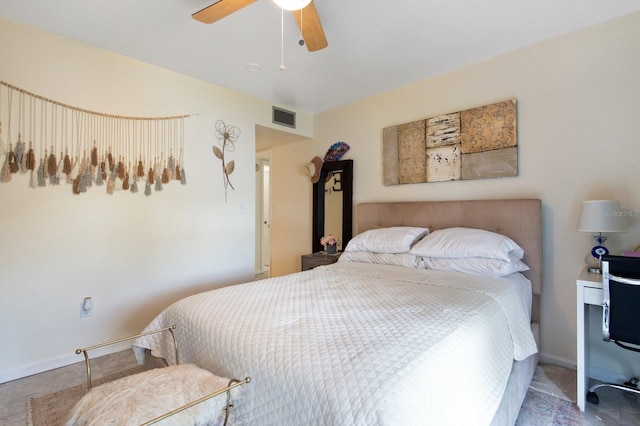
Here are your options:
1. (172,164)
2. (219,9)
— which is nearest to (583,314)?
(219,9)

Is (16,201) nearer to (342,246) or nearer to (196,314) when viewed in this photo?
(196,314)

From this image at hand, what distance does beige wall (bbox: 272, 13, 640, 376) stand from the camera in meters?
2.01

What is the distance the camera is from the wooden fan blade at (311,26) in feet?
5.38

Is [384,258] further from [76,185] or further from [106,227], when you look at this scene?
[76,185]

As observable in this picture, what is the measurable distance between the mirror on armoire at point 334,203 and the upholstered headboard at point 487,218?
0.41 metres

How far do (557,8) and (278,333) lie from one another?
256 centimetres

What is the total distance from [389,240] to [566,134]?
1.49m

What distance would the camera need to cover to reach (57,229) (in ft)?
7.43

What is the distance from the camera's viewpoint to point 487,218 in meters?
2.46

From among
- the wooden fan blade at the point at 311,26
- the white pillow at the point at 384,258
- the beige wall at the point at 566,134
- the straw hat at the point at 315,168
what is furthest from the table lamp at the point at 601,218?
the straw hat at the point at 315,168

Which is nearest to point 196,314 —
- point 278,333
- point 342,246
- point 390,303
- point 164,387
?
point 164,387

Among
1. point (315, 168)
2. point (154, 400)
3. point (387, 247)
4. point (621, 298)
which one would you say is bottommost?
point (154, 400)

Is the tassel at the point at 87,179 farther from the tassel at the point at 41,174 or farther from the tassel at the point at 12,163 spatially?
the tassel at the point at 12,163

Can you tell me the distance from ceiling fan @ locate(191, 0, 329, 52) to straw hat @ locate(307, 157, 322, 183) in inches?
78.7
